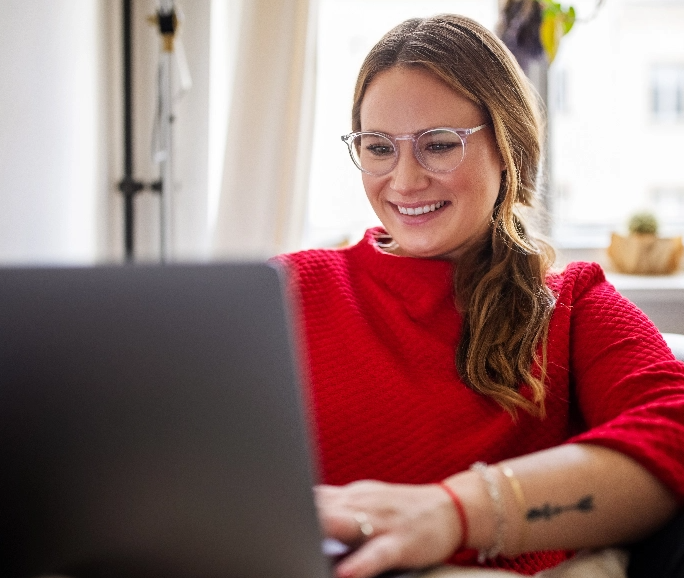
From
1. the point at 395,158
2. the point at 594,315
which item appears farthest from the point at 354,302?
the point at 594,315

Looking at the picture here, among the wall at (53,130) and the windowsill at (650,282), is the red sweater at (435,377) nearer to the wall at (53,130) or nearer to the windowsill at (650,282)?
the wall at (53,130)

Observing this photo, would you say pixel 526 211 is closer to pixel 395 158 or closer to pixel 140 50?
pixel 395 158

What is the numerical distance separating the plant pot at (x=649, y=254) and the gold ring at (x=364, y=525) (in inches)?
69.3

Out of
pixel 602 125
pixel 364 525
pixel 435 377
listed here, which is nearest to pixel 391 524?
pixel 364 525

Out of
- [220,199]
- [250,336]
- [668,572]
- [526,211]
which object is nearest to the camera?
[250,336]

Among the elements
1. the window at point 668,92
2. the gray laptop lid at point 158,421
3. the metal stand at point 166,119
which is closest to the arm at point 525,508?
the gray laptop lid at point 158,421

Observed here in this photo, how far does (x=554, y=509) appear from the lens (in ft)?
2.65

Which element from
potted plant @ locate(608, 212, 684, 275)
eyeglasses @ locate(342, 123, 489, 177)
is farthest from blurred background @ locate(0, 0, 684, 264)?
eyeglasses @ locate(342, 123, 489, 177)

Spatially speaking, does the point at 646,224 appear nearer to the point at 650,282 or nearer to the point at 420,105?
the point at 650,282

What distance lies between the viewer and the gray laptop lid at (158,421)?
522mm

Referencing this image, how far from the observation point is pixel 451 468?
1024 mm

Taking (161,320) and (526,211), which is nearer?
(161,320)

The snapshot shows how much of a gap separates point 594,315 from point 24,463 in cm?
82

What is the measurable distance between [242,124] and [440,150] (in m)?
0.98
